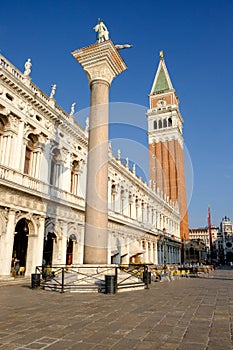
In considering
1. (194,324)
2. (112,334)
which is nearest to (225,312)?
(194,324)

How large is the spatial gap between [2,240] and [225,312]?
12791mm

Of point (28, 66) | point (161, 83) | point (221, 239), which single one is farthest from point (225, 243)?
point (28, 66)

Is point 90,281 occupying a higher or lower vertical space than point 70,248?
lower

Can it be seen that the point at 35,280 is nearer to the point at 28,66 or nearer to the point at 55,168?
the point at 55,168

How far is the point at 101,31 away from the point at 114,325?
15307mm

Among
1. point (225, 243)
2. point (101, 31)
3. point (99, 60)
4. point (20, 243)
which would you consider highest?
point (101, 31)

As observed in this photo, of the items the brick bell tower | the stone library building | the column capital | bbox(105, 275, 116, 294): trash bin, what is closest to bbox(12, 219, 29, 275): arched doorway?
the stone library building

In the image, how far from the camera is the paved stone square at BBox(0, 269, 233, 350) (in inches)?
187

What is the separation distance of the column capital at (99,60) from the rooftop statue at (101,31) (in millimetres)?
1260

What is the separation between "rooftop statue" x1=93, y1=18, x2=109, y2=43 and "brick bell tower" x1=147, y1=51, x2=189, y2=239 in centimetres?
5150

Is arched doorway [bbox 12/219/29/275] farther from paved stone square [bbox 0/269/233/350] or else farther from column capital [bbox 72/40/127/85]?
paved stone square [bbox 0/269/233/350]

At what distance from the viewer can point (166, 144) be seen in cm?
7612

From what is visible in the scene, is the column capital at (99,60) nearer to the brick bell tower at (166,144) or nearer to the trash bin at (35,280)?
the trash bin at (35,280)

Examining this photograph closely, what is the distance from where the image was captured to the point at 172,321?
21.1 feet
